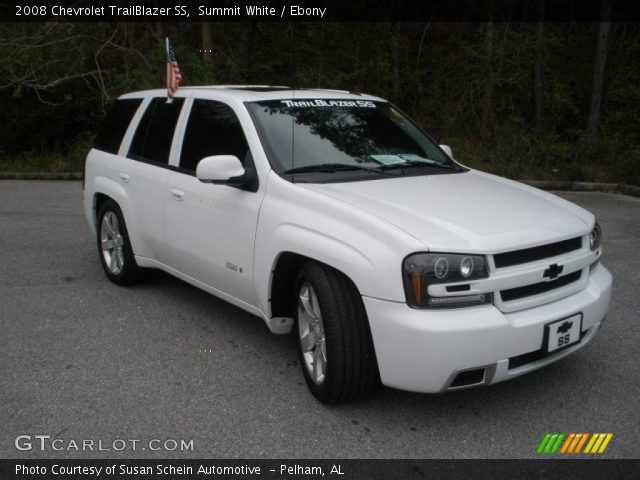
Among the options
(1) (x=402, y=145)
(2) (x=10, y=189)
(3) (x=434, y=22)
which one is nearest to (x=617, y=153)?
(3) (x=434, y=22)

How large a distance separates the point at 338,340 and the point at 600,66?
12.4m

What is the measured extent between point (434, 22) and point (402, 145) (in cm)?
1474

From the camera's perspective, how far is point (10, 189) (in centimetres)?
1243

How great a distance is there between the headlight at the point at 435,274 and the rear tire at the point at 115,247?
10.6 feet

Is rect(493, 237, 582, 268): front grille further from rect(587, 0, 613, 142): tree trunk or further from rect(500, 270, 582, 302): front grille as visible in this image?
rect(587, 0, 613, 142): tree trunk

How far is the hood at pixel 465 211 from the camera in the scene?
10.8 feet

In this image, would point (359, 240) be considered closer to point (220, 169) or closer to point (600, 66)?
point (220, 169)

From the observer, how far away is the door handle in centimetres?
480

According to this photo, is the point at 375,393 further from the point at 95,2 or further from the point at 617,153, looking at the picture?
the point at 95,2

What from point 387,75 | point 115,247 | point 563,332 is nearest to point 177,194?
point 115,247
